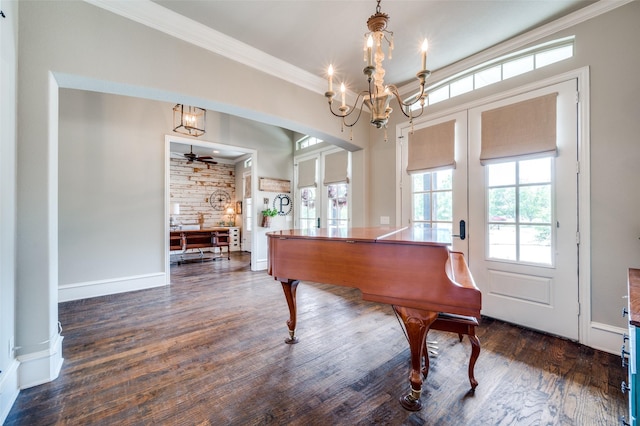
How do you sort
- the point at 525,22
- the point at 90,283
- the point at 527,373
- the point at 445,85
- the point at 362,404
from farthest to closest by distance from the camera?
the point at 90,283
the point at 445,85
the point at 525,22
the point at 527,373
the point at 362,404

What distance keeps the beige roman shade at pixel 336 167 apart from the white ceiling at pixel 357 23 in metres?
1.79

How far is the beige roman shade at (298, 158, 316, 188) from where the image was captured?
5301mm

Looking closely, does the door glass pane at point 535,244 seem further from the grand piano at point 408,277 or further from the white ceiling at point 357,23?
the white ceiling at point 357,23

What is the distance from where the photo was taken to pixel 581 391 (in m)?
1.65

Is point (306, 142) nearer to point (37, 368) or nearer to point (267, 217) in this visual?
point (267, 217)

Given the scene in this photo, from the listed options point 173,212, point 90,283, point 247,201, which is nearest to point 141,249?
point 90,283

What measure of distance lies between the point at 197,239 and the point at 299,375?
488cm

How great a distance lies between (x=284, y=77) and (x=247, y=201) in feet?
16.6

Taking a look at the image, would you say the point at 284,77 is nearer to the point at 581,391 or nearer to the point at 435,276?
the point at 435,276

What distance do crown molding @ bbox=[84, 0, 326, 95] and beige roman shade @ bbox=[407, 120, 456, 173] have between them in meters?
1.60

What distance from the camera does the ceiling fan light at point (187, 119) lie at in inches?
156

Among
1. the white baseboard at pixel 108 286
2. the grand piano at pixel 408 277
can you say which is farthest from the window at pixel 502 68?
the white baseboard at pixel 108 286

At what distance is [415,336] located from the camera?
1463 mm

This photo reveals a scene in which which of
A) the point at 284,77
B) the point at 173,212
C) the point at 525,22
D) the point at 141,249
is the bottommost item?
the point at 141,249
